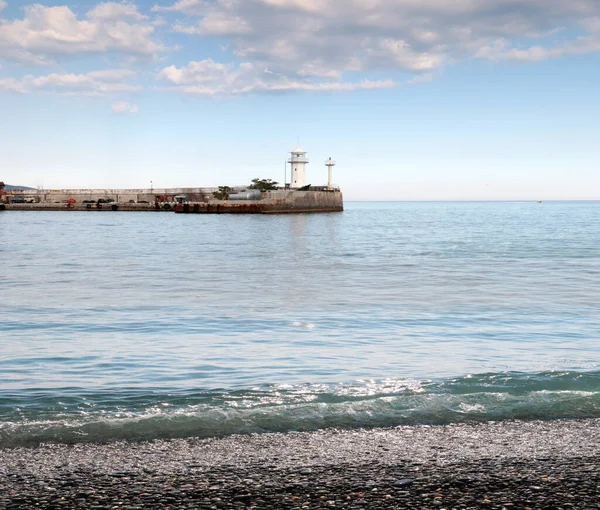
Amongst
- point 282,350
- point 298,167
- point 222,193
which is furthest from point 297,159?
point 282,350

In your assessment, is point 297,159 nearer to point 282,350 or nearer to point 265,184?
point 265,184

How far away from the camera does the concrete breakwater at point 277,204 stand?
4441 inches

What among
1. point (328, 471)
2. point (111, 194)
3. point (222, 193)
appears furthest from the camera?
point (111, 194)

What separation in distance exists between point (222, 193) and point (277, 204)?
66.7 ft

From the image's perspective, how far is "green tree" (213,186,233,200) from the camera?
128m

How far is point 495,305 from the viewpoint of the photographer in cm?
2092

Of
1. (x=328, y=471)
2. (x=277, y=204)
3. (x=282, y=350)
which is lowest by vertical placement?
(x=282, y=350)

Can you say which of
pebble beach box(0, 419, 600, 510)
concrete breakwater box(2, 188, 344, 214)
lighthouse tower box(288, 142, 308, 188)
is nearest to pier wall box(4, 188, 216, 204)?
concrete breakwater box(2, 188, 344, 214)

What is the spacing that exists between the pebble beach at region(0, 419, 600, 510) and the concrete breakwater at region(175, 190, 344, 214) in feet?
345

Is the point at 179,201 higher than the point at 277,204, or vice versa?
the point at 179,201

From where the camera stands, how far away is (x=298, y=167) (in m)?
113

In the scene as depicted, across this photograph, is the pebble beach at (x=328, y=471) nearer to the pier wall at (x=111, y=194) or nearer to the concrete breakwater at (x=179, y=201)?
the concrete breakwater at (x=179, y=201)

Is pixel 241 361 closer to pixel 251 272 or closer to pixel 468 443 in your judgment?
pixel 468 443

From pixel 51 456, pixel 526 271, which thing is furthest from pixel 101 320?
pixel 526 271
